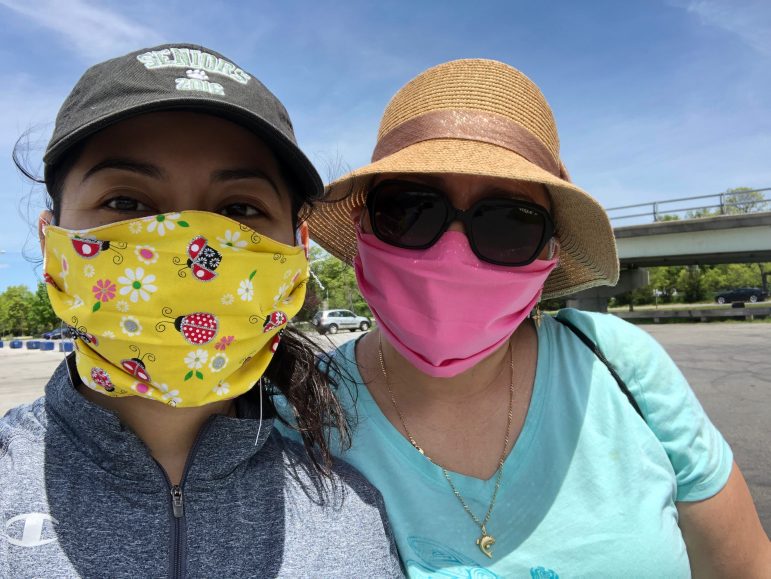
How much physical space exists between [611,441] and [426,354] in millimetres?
589

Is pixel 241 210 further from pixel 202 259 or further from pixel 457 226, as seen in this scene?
pixel 457 226

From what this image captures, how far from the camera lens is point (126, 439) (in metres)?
1.22

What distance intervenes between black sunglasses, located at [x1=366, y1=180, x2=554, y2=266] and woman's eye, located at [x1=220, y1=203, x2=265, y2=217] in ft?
1.39

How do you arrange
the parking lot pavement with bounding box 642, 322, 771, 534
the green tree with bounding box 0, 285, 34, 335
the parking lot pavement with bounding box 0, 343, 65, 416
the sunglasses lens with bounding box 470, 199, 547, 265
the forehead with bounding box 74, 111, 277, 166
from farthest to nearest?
the green tree with bounding box 0, 285, 34, 335, the parking lot pavement with bounding box 0, 343, 65, 416, the parking lot pavement with bounding box 642, 322, 771, 534, the sunglasses lens with bounding box 470, 199, 547, 265, the forehead with bounding box 74, 111, 277, 166

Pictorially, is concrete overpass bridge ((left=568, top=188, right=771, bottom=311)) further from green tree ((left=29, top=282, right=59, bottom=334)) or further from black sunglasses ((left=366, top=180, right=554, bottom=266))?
green tree ((left=29, top=282, right=59, bottom=334))

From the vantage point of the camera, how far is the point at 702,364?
1133 cm

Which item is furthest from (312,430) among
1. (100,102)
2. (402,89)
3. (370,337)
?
(402,89)

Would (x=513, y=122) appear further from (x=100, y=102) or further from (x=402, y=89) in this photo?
(x=100, y=102)

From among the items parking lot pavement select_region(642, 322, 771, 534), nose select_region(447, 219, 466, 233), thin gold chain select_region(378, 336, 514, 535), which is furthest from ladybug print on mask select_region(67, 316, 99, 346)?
parking lot pavement select_region(642, 322, 771, 534)

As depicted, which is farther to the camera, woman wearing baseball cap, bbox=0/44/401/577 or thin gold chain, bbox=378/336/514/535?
thin gold chain, bbox=378/336/514/535

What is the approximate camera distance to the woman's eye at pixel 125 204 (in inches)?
48.8

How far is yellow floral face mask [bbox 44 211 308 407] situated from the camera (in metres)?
1.21

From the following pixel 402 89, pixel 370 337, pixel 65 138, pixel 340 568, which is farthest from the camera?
pixel 370 337

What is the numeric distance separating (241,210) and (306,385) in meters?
0.59
